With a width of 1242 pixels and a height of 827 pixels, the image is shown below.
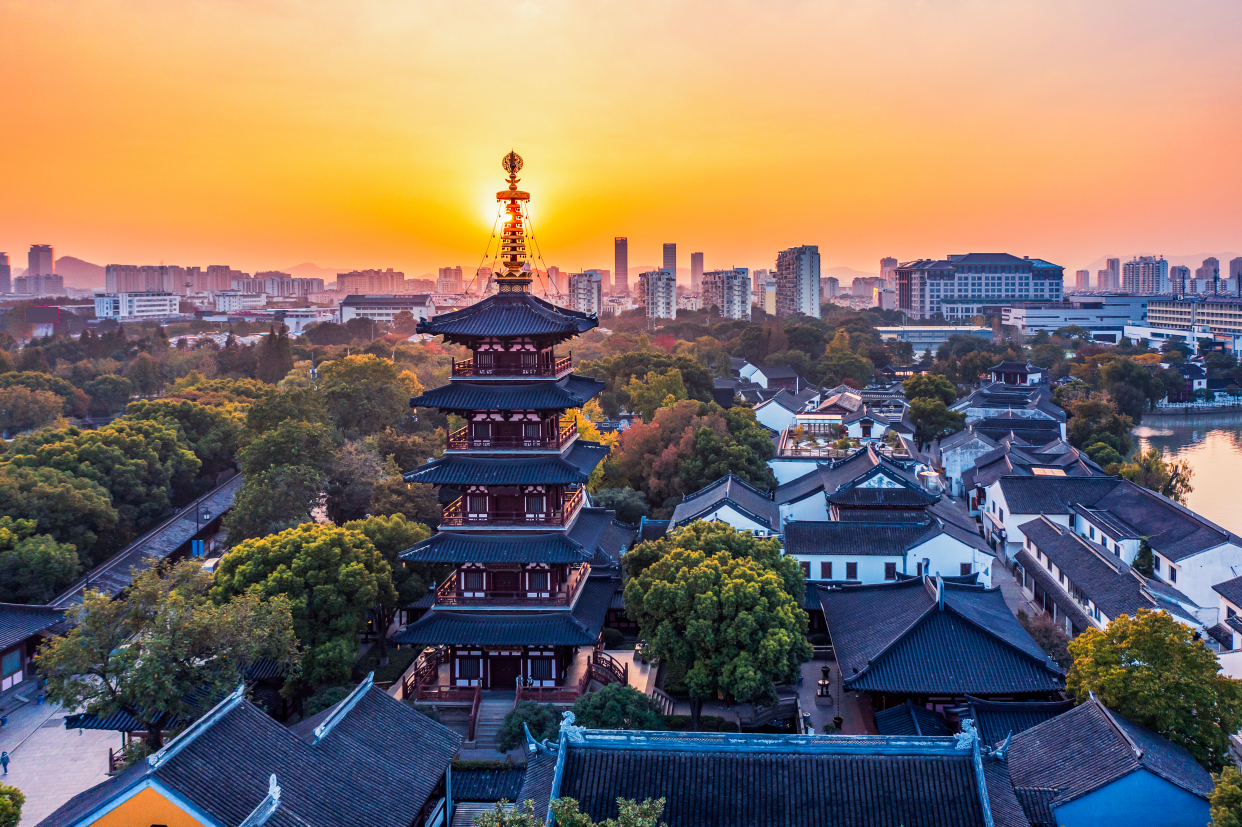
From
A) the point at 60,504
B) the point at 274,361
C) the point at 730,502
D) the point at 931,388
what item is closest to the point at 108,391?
the point at 274,361

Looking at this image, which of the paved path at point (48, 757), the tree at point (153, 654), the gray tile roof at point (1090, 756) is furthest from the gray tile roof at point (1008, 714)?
the paved path at point (48, 757)

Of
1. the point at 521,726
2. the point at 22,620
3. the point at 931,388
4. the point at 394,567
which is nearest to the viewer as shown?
the point at 521,726

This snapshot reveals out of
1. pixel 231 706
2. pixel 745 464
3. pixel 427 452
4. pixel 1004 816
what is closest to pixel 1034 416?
pixel 745 464

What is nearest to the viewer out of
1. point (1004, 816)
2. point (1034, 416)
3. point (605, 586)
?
point (1004, 816)

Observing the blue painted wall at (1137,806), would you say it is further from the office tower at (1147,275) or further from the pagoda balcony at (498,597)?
the office tower at (1147,275)

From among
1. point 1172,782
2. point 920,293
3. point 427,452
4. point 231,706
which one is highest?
point 920,293

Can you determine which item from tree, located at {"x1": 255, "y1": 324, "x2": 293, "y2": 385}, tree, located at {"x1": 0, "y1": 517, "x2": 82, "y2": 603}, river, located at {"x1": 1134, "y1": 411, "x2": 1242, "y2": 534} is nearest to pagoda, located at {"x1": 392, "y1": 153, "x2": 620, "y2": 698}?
tree, located at {"x1": 0, "y1": 517, "x2": 82, "y2": 603}

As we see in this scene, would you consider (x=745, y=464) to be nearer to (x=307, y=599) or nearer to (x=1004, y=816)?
(x=307, y=599)

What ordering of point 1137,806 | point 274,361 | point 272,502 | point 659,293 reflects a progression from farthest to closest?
point 659,293 → point 274,361 → point 272,502 → point 1137,806

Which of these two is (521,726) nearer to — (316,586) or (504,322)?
(316,586)
